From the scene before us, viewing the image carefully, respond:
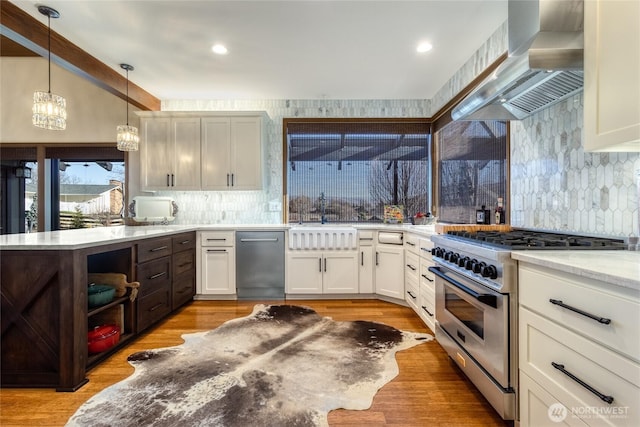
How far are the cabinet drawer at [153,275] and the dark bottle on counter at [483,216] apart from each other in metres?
3.19

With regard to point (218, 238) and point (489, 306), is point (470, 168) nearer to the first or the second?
point (489, 306)

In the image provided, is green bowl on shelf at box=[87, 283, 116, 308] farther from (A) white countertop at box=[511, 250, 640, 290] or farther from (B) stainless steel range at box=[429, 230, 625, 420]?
(A) white countertop at box=[511, 250, 640, 290]

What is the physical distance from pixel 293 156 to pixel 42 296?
3132 mm

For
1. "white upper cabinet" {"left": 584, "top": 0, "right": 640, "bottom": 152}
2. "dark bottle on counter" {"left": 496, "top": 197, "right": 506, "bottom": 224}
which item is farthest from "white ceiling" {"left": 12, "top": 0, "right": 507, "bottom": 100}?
"dark bottle on counter" {"left": 496, "top": 197, "right": 506, "bottom": 224}

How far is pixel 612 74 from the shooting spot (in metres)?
1.19

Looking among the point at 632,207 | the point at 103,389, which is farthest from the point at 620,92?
the point at 103,389

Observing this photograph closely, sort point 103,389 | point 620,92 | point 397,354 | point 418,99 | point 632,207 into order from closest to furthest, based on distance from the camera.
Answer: point 620,92 < point 632,207 < point 103,389 < point 397,354 < point 418,99

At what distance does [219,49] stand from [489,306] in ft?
10.4

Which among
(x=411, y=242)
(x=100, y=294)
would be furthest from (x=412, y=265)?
(x=100, y=294)

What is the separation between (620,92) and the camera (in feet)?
3.80

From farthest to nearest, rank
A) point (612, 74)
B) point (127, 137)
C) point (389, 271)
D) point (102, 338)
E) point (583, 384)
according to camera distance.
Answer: point (389, 271) < point (127, 137) < point (102, 338) < point (612, 74) < point (583, 384)

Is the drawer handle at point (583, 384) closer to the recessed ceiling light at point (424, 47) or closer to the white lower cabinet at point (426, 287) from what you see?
the white lower cabinet at point (426, 287)

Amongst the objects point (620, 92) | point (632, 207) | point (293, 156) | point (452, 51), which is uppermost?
point (452, 51)

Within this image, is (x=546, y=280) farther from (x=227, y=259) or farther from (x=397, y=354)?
(x=227, y=259)
